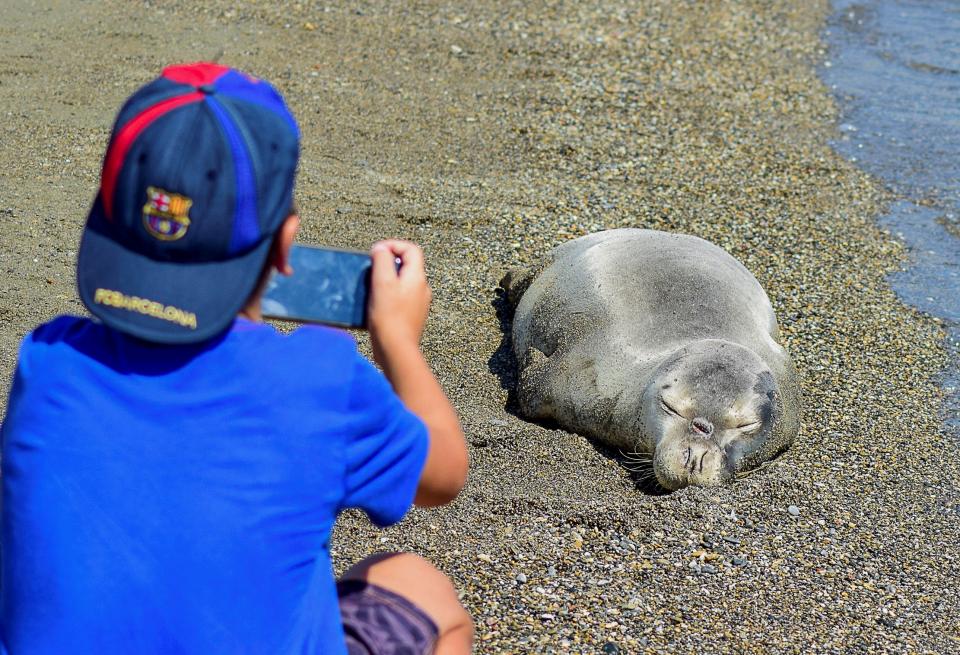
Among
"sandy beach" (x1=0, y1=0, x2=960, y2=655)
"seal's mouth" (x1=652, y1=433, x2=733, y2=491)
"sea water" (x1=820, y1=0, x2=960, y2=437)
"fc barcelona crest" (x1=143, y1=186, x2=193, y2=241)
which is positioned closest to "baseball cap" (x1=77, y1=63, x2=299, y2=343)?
"fc barcelona crest" (x1=143, y1=186, x2=193, y2=241)

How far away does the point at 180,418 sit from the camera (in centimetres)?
137

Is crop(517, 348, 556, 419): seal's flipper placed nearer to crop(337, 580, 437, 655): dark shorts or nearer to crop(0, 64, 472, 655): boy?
crop(337, 580, 437, 655): dark shorts

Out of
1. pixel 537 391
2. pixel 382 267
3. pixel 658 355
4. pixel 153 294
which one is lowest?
pixel 537 391

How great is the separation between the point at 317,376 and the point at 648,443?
2.63m

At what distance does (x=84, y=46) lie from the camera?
7.06m

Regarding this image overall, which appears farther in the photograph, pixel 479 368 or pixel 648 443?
pixel 479 368

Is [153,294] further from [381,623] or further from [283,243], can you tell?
[381,623]

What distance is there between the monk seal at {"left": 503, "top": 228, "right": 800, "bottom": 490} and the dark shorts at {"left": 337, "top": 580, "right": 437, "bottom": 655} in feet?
6.66

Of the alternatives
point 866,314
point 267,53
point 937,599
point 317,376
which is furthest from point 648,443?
point 267,53

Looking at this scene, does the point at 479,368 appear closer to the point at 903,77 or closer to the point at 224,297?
the point at 224,297

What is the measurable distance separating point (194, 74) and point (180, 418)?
0.44 metres

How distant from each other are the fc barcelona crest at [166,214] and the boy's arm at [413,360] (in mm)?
405

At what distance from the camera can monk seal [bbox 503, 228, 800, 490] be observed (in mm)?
3857

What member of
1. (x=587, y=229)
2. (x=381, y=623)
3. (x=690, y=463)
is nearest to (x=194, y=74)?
(x=381, y=623)
